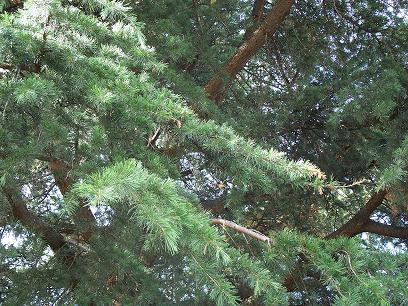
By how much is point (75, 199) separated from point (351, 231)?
11.9 feet

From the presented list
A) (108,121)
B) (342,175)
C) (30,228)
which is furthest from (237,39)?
(108,121)

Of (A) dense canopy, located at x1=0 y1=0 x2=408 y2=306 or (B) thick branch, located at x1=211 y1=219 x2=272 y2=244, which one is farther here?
(B) thick branch, located at x1=211 y1=219 x2=272 y2=244

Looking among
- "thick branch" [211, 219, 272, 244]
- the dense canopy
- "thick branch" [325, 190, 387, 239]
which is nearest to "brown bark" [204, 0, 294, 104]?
the dense canopy

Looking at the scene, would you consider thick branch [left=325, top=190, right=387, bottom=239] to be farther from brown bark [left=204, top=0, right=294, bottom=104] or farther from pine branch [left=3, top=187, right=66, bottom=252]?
pine branch [left=3, top=187, right=66, bottom=252]

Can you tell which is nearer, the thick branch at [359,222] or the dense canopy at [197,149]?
the dense canopy at [197,149]

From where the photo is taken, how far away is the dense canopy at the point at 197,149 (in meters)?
1.87

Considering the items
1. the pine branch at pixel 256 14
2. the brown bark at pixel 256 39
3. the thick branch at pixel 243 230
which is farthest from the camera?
the pine branch at pixel 256 14

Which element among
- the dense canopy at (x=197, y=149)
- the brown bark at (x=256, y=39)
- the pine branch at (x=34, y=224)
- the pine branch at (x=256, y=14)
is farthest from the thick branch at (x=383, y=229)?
the pine branch at (x=34, y=224)

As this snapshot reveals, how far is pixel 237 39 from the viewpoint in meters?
4.96

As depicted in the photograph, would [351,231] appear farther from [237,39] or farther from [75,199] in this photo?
[75,199]

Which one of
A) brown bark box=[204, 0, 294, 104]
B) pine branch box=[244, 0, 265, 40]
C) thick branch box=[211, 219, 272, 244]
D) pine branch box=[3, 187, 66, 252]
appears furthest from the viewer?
pine branch box=[244, 0, 265, 40]

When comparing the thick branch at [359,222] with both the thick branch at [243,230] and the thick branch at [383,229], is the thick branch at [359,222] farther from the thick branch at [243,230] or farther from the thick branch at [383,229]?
the thick branch at [243,230]

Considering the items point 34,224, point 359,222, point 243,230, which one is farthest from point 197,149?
point 359,222

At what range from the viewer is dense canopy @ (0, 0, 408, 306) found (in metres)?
1.87
